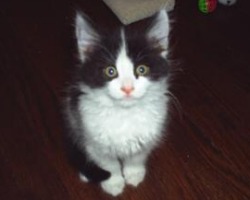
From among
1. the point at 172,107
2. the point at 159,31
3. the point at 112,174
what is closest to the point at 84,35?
the point at 159,31

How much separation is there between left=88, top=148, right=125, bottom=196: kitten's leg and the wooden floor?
3 cm

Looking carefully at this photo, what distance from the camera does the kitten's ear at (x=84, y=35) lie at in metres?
1.10

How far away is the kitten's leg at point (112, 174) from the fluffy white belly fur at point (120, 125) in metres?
0.05

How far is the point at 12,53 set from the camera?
6.46ft

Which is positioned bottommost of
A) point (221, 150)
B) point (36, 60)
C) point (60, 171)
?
point (221, 150)

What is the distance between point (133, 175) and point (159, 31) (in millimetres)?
530

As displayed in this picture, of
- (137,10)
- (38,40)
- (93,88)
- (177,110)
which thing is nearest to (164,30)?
(93,88)

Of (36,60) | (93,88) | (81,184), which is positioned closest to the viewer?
(93,88)

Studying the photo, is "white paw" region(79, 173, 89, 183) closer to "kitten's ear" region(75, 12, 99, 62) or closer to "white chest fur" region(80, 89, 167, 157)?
"white chest fur" region(80, 89, 167, 157)

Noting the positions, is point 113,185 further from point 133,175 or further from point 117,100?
point 117,100

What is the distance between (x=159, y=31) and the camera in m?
1.15

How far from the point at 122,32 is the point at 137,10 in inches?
34.9

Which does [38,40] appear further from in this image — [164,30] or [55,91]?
[164,30]

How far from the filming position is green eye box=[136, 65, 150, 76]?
1096 millimetres
